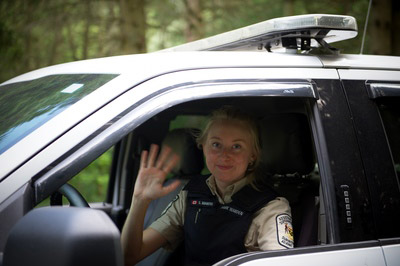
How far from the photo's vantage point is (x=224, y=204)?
8.07ft

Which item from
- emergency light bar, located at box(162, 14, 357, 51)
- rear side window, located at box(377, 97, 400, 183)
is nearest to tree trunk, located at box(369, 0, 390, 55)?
emergency light bar, located at box(162, 14, 357, 51)

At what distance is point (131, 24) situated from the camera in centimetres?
910

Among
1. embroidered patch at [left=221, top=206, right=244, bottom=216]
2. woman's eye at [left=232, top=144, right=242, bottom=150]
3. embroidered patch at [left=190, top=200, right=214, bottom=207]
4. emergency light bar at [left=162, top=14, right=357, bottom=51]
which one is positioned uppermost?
emergency light bar at [left=162, top=14, right=357, bottom=51]

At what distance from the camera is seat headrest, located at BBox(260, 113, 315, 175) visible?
8.13 ft

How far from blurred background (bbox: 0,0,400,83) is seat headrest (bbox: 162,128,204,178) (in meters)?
3.83

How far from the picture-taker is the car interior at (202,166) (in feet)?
4.38

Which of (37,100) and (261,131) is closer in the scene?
(37,100)

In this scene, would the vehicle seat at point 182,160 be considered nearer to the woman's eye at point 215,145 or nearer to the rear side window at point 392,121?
the woman's eye at point 215,145

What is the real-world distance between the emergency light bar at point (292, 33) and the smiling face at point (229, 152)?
1.26ft

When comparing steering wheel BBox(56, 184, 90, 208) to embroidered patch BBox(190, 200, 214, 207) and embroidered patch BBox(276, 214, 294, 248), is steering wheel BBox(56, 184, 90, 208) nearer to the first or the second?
embroidered patch BBox(190, 200, 214, 207)

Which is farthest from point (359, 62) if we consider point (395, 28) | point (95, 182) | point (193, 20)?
point (95, 182)

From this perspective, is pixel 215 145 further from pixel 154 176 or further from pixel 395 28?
pixel 395 28

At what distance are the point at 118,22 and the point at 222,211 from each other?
7.29m

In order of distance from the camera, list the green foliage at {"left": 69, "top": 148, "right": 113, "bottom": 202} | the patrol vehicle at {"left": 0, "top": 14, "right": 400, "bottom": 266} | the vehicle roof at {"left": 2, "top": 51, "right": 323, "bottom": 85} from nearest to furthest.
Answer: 1. the patrol vehicle at {"left": 0, "top": 14, "right": 400, "bottom": 266}
2. the vehicle roof at {"left": 2, "top": 51, "right": 323, "bottom": 85}
3. the green foliage at {"left": 69, "top": 148, "right": 113, "bottom": 202}
